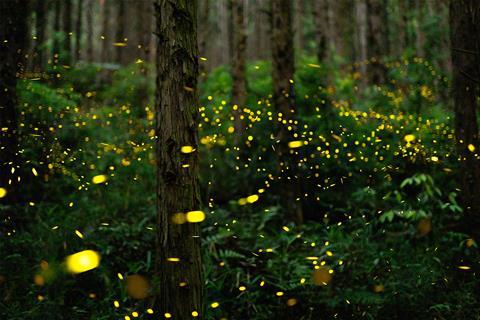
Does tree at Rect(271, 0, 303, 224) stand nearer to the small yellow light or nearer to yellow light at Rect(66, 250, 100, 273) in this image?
yellow light at Rect(66, 250, 100, 273)

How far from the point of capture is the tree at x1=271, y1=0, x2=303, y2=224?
254 inches

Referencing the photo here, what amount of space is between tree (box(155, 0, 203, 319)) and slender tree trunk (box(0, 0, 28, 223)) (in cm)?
274

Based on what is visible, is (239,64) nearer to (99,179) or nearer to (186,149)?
(99,179)

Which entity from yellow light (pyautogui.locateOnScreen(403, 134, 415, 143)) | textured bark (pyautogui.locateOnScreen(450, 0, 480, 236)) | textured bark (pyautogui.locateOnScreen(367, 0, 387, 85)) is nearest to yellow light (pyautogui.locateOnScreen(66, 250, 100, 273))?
textured bark (pyautogui.locateOnScreen(450, 0, 480, 236))

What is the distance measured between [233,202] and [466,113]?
3.64 meters

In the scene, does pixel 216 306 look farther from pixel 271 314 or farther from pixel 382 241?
Result: pixel 382 241

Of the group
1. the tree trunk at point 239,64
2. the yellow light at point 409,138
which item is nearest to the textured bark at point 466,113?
the yellow light at point 409,138

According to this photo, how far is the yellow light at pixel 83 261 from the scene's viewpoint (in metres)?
4.82

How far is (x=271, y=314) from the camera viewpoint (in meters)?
4.43

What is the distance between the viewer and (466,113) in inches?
209

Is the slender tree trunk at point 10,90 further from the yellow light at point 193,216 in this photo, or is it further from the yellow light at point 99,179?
the yellow light at point 193,216

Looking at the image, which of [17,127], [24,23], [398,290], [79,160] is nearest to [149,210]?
[79,160]

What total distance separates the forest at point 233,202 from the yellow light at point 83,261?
2 cm

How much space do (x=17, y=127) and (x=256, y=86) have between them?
490cm
